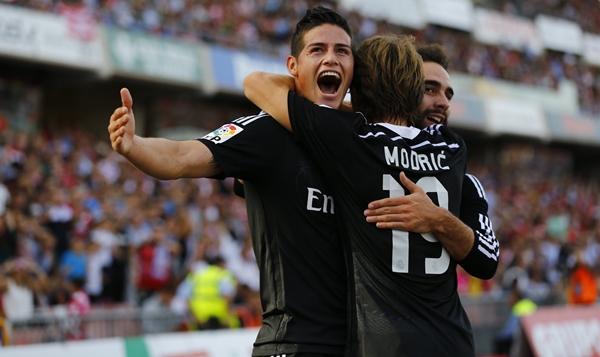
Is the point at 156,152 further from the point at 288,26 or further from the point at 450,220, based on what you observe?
the point at 288,26

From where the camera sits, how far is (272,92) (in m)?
3.32

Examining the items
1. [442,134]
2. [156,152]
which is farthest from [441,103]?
[156,152]

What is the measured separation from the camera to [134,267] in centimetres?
1020

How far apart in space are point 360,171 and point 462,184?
64 centimetres

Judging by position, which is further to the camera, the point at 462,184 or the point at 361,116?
the point at 462,184

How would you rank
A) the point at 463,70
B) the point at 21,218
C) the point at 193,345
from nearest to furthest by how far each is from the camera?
the point at 193,345 < the point at 21,218 < the point at 463,70

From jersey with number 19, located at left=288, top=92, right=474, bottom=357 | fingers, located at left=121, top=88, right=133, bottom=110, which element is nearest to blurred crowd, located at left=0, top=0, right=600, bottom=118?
jersey with number 19, located at left=288, top=92, right=474, bottom=357

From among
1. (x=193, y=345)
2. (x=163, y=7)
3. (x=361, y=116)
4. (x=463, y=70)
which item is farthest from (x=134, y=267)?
(x=463, y=70)

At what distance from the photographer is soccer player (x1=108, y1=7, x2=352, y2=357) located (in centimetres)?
309

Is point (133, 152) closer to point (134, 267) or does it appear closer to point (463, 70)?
point (134, 267)

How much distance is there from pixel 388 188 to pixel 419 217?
0.54ft

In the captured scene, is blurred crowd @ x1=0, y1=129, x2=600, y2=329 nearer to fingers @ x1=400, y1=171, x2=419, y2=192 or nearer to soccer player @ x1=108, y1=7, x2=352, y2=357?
soccer player @ x1=108, y1=7, x2=352, y2=357

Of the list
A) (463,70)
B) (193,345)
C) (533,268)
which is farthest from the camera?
(463,70)

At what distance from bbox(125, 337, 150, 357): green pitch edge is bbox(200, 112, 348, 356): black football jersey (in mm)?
4348
